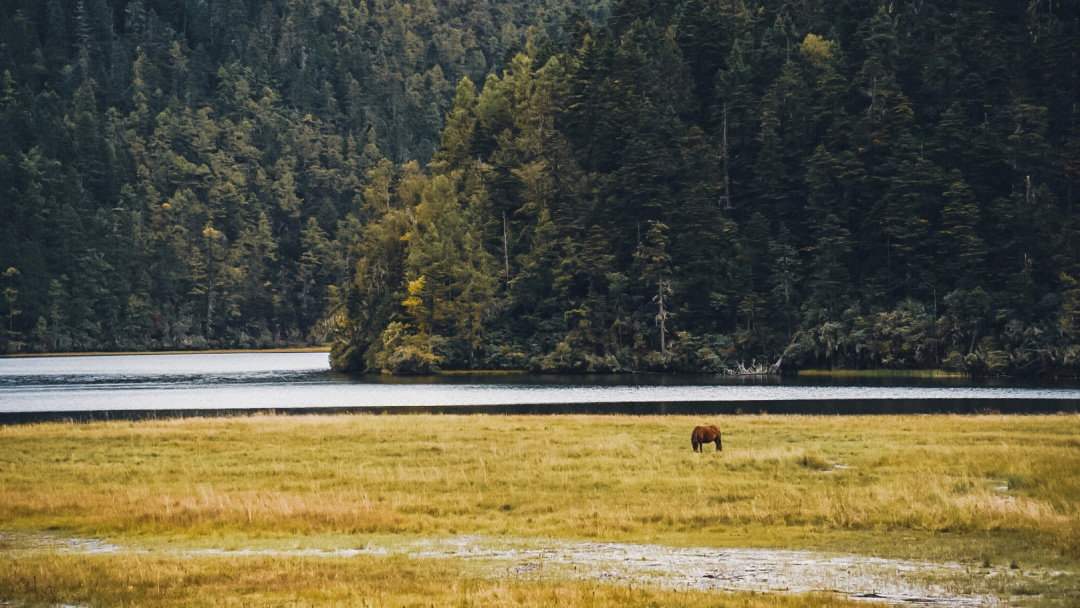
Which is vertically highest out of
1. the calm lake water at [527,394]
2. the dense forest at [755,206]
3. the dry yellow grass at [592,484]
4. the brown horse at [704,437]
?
the dense forest at [755,206]

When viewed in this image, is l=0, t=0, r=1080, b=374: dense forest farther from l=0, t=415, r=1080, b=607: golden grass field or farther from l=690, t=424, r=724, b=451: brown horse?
l=690, t=424, r=724, b=451: brown horse

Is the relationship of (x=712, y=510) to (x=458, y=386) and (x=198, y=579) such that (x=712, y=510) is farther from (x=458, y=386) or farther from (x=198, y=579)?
(x=458, y=386)

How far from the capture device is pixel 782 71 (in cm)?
13925

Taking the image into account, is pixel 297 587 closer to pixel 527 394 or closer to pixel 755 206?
pixel 527 394

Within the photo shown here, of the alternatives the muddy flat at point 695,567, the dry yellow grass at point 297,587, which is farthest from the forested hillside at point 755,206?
the dry yellow grass at point 297,587

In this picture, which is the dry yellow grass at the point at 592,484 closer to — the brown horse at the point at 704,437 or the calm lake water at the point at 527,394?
the brown horse at the point at 704,437

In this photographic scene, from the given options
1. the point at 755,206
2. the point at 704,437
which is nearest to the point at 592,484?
the point at 704,437

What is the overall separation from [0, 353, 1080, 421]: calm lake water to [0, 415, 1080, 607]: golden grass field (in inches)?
789

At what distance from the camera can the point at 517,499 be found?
105 feet

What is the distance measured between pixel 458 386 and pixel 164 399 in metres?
26.3

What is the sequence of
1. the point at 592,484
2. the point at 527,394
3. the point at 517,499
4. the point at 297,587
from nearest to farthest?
the point at 297,587, the point at 517,499, the point at 592,484, the point at 527,394

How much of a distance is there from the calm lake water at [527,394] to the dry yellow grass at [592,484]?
58.5 ft

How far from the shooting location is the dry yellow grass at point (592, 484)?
27.4 meters

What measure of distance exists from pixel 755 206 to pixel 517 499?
10690 cm
